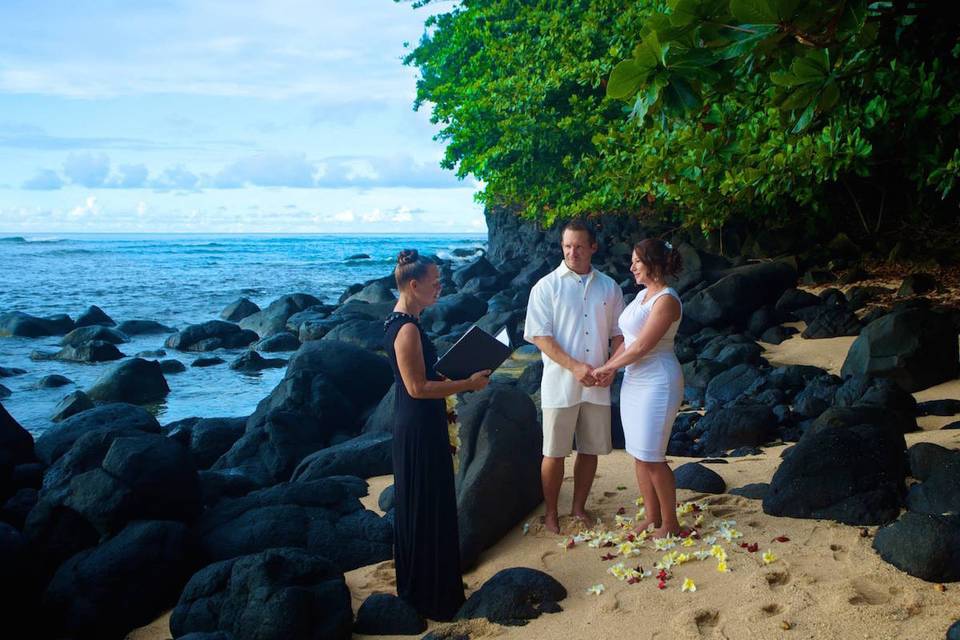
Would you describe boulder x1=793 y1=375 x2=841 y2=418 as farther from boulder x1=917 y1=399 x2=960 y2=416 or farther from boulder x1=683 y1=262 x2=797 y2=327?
boulder x1=683 y1=262 x2=797 y2=327

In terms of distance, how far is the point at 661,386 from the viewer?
530 centimetres

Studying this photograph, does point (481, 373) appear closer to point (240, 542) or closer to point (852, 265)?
point (240, 542)

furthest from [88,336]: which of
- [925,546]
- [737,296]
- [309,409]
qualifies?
[925,546]

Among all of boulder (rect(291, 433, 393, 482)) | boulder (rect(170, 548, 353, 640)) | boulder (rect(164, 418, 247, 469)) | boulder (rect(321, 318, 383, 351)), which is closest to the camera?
boulder (rect(170, 548, 353, 640))

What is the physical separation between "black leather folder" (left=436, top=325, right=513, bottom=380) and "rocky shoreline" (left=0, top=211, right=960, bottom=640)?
4.03ft

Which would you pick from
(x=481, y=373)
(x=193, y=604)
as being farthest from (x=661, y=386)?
(x=193, y=604)

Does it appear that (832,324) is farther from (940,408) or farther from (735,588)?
(735,588)

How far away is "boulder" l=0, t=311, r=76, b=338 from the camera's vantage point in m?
22.2

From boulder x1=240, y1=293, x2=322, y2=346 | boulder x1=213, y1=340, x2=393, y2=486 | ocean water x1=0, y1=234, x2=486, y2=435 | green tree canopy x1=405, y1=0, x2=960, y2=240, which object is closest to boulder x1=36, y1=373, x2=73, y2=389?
ocean water x1=0, y1=234, x2=486, y2=435

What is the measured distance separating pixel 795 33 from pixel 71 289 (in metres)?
38.9

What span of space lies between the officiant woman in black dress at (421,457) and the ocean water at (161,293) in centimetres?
885

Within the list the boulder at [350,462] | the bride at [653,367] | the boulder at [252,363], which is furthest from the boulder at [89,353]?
the bride at [653,367]

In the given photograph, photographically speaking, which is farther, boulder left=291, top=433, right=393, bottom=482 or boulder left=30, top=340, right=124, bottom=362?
boulder left=30, top=340, right=124, bottom=362

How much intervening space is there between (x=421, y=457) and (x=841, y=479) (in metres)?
2.82
